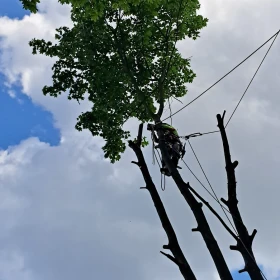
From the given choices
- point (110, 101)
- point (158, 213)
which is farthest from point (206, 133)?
point (110, 101)

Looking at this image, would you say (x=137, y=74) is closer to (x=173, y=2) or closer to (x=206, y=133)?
(x=173, y=2)

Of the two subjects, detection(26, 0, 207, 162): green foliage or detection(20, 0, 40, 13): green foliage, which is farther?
detection(26, 0, 207, 162): green foliage

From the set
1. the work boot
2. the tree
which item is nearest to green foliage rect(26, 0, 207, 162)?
the tree

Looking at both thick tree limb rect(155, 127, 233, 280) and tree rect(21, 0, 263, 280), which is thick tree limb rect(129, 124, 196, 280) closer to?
thick tree limb rect(155, 127, 233, 280)

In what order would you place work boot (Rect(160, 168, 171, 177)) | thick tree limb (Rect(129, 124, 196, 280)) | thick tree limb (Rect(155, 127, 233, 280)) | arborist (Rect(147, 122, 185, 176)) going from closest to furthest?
thick tree limb (Rect(129, 124, 196, 280)), thick tree limb (Rect(155, 127, 233, 280)), work boot (Rect(160, 168, 171, 177)), arborist (Rect(147, 122, 185, 176))

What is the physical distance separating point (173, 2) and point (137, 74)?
2047mm

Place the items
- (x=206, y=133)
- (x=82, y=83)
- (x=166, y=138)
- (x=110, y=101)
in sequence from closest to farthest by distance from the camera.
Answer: (x=206, y=133) → (x=166, y=138) → (x=110, y=101) → (x=82, y=83)

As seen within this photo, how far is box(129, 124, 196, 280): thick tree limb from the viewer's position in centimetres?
552

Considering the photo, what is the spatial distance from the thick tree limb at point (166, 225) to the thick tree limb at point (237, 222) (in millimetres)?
756

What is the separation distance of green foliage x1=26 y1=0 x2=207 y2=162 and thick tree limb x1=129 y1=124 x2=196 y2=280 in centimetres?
350

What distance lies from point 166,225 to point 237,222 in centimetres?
104

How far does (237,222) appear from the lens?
232 inches

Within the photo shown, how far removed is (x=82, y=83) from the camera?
1182 centimetres

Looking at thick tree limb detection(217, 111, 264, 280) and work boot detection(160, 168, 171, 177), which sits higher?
work boot detection(160, 168, 171, 177)
